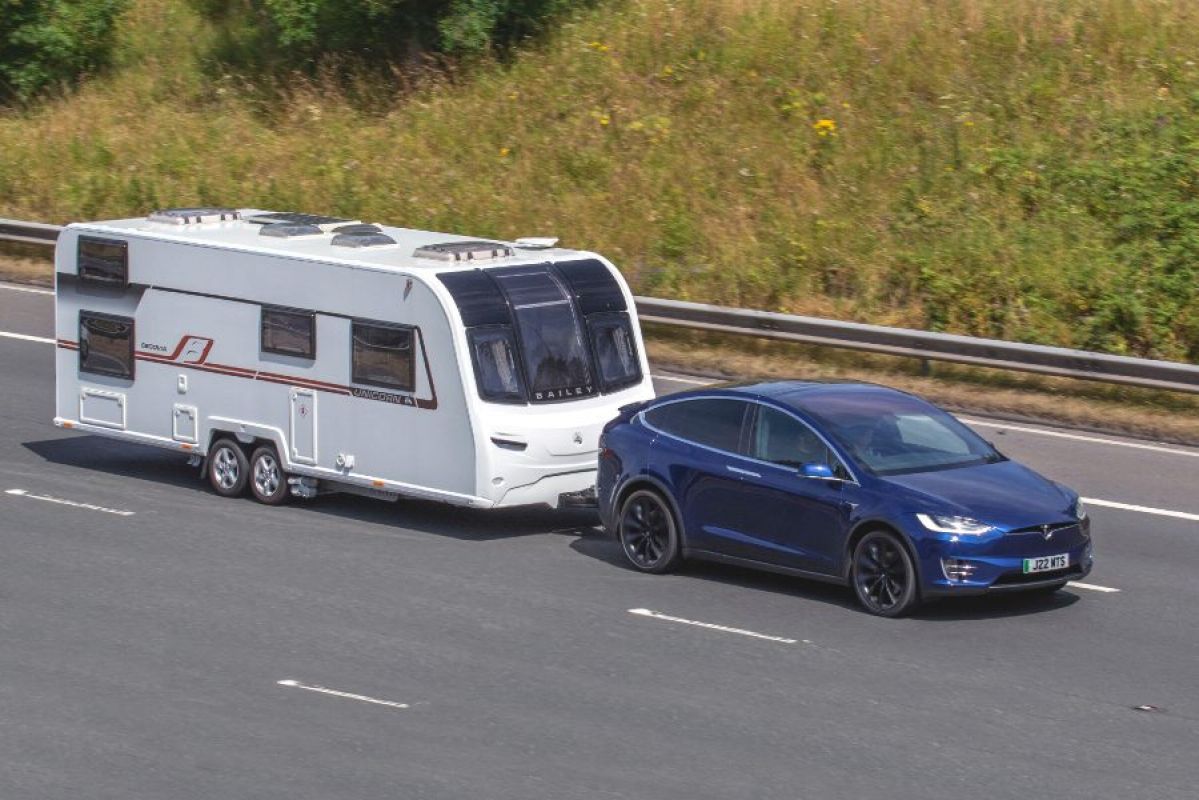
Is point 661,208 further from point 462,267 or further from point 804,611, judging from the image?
point 804,611

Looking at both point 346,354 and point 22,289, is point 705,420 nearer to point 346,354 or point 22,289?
point 346,354

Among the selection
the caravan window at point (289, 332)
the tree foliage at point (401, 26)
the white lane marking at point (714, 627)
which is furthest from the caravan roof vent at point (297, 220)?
the tree foliage at point (401, 26)

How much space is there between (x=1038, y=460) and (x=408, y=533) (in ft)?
20.3

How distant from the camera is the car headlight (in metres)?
13.7

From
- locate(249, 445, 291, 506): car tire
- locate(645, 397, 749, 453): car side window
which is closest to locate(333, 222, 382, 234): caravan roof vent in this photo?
locate(249, 445, 291, 506): car tire

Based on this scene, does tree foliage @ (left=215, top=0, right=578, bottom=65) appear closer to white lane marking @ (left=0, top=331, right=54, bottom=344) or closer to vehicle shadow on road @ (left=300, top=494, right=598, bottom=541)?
white lane marking @ (left=0, top=331, right=54, bottom=344)

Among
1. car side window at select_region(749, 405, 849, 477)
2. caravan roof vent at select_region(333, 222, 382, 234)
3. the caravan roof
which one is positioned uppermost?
caravan roof vent at select_region(333, 222, 382, 234)

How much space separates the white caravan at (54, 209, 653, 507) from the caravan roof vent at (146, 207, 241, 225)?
19 millimetres

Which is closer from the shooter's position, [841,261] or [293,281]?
[293,281]

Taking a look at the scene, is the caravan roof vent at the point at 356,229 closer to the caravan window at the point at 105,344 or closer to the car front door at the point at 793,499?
the caravan window at the point at 105,344

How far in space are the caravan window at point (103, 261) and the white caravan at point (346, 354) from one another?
2 centimetres

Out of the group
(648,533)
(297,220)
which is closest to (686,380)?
(297,220)

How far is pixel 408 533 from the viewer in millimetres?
16969

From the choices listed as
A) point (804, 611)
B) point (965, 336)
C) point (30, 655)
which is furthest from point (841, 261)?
point (30, 655)
